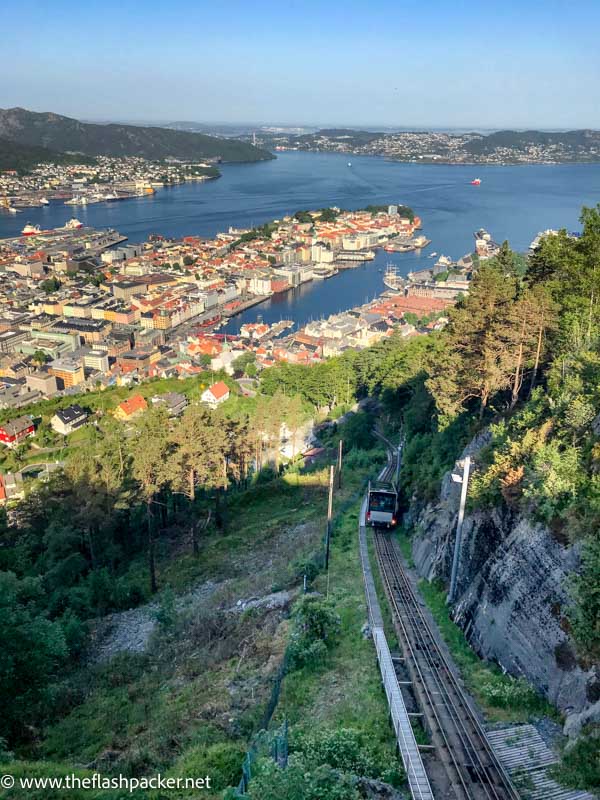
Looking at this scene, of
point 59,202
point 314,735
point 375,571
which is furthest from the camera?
point 59,202

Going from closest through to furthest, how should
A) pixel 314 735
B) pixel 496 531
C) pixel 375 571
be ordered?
pixel 314 735
pixel 496 531
pixel 375 571

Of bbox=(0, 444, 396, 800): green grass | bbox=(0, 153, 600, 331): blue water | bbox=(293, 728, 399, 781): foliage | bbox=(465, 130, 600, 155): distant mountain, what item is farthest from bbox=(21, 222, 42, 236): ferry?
bbox=(465, 130, 600, 155): distant mountain

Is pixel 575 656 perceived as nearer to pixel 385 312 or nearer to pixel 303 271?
pixel 385 312

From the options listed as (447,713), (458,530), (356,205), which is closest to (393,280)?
(356,205)

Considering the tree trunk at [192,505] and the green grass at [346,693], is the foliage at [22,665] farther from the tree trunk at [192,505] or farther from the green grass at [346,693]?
the tree trunk at [192,505]

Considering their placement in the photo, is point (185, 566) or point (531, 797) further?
point (185, 566)

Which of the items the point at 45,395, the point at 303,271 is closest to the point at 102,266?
the point at 303,271

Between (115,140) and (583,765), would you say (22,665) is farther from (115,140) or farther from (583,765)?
(115,140)
